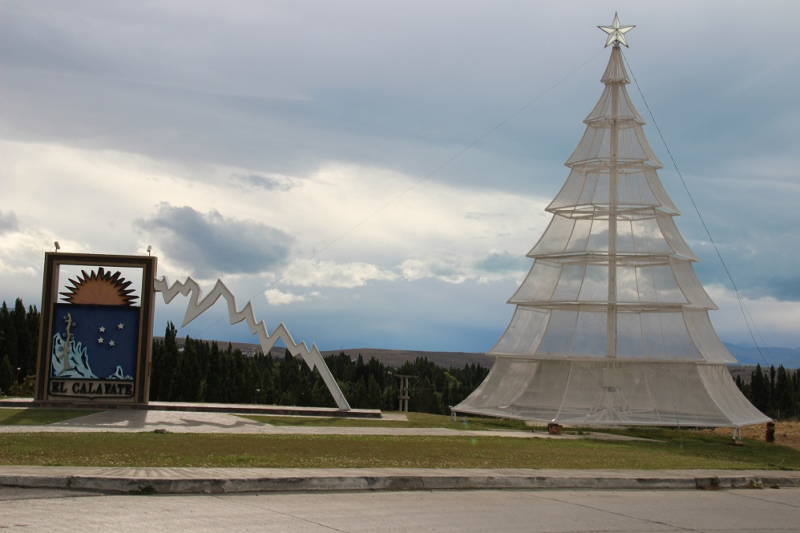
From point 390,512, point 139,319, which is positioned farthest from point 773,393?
point 390,512

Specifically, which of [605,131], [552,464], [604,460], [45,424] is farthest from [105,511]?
[605,131]

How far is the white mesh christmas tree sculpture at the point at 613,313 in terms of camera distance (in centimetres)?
2922

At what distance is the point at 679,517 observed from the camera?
11.1 metres

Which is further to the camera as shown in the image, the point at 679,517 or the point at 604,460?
the point at 604,460

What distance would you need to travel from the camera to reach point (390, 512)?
10164mm

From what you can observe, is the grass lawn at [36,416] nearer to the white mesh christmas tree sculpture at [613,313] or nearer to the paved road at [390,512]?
the white mesh christmas tree sculpture at [613,313]

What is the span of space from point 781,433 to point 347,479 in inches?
1014

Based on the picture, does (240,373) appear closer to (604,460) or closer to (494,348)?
(494,348)

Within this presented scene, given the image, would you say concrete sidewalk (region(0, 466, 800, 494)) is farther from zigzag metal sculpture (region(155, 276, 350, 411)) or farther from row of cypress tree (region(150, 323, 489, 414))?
row of cypress tree (region(150, 323, 489, 414))

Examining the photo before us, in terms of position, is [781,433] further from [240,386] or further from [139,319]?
[240,386]

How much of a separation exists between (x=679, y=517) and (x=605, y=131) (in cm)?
2471

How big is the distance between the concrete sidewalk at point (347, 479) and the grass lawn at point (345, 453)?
1.08m

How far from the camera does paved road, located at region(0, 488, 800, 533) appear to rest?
346 inches

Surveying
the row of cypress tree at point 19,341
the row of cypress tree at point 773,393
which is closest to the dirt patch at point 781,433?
the row of cypress tree at point 773,393
